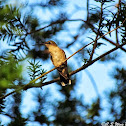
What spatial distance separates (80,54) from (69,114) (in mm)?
637

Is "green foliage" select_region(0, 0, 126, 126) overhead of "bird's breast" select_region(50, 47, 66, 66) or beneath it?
beneath

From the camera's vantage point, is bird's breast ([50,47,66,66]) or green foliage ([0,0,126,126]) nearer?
green foliage ([0,0,126,126])

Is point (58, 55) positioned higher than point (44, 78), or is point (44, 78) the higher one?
point (58, 55)

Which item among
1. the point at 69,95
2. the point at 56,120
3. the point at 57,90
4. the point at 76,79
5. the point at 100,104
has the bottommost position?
the point at 56,120

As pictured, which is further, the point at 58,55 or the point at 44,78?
the point at 58,55

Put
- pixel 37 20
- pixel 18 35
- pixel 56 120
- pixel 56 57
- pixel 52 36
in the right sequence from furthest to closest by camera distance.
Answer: pixel 56 57 → pixel 52 36 → pixel 37 20 → pixel 56 120 → pixel 18 35

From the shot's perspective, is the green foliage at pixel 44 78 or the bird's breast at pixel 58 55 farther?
the bird's breast at pixel 58 55

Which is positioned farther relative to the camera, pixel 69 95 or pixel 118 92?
pixel 69 95

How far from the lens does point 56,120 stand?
1.26 metres

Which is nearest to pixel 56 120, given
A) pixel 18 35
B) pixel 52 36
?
pixel 18 35

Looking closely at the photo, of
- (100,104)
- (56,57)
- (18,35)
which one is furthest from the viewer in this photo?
(56,57)

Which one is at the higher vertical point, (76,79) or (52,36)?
(52,36)

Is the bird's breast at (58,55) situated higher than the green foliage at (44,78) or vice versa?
the bird's breast at (58,55)

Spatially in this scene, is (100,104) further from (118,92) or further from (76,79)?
(76,79)
